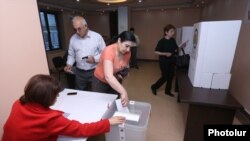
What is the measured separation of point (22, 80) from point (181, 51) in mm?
2717

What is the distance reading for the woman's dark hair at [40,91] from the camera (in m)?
0.77

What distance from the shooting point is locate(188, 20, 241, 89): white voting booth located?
4.84ft

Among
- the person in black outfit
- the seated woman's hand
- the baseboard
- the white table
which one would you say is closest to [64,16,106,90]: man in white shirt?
the white table

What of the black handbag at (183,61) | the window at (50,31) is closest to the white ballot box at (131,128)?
the black handbag at (183,61)

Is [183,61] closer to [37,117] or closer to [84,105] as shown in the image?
[84,105]

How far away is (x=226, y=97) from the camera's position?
148 centimetres

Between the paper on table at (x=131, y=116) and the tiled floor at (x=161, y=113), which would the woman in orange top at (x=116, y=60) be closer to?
the paper on table at (x=131, y=116)

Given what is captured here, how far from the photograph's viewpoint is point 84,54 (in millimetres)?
1963

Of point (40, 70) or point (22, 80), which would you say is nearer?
point (22, 80)

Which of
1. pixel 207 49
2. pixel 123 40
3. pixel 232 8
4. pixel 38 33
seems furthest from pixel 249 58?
pixel 38 33

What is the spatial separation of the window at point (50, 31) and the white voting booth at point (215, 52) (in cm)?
491

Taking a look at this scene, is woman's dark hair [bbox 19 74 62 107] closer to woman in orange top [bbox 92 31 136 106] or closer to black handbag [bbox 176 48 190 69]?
woman in orange top [bbox 92 31 136 106]

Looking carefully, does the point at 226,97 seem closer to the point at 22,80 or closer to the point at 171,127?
the point at 171,127

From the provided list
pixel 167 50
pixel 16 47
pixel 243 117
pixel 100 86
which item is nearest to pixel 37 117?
pixel 16 47
